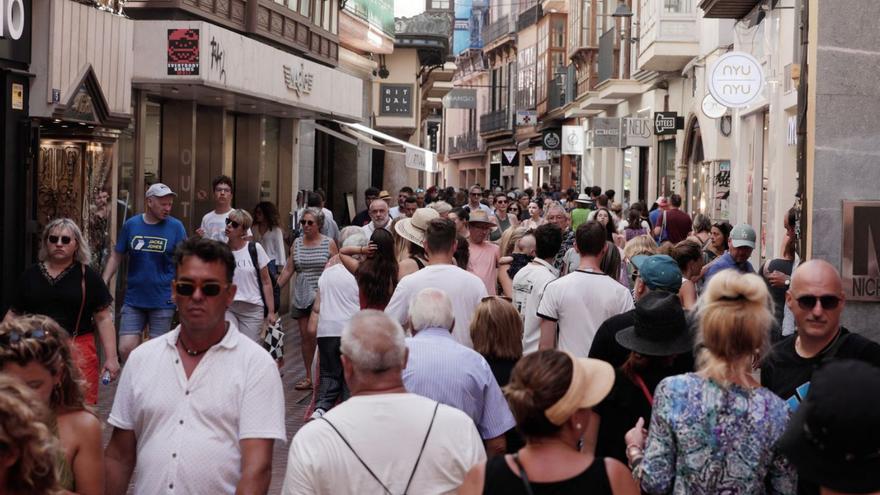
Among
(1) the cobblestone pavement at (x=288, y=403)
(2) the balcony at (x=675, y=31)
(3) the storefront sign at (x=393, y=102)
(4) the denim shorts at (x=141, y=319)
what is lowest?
(1) the cobblestone pavement at (x=288, y=403)

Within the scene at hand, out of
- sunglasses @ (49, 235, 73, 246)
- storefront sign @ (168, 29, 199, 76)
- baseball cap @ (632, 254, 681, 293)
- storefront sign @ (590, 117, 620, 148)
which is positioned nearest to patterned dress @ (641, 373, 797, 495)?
baseball cap @ (632, 254, 681, 293)

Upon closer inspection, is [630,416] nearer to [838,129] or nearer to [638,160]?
[838,129]

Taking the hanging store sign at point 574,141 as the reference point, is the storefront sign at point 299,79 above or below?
below

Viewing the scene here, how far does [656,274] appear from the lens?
295 inches

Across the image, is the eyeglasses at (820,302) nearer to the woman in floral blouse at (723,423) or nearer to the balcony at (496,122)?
the woman in floral blouse at (723,423)

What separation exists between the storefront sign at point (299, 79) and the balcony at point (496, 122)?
51.6 metres

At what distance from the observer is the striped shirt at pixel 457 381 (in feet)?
20.5

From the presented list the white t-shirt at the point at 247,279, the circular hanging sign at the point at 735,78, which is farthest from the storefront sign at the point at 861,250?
the circular hanging sign at the point at 735,78

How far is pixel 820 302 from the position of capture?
564 centimetres

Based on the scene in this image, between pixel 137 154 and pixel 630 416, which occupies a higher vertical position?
pixel 137 154

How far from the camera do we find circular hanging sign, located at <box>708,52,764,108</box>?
1847 cm

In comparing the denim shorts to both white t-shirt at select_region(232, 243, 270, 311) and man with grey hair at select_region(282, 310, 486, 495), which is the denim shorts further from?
man with grey hair at select_region(282, 310, 486, 495)

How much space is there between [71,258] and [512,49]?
70594 mm

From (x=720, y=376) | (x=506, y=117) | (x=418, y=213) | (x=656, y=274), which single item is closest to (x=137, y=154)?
(x=418, y=213)
